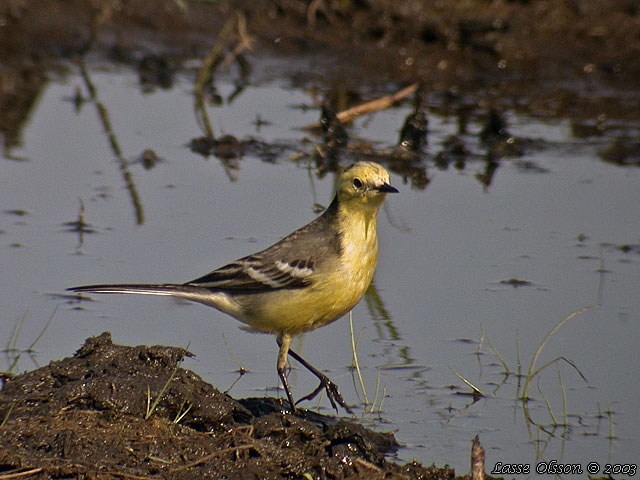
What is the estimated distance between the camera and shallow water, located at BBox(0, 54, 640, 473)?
624 centimetres

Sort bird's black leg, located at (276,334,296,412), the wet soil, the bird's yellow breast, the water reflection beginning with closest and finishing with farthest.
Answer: bird's black leg, located at (276,334,296,412) < the bird's yellow breast < the water reflection < the wet soil

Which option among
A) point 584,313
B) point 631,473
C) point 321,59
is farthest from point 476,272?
point 321,59

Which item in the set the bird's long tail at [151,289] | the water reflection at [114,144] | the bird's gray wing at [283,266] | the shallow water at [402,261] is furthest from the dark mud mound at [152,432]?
the water reflection at [114,144]

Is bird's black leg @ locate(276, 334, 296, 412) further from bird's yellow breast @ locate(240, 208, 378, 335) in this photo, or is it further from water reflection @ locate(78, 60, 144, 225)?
water reflection @ locate(78, 60, 144, 225)

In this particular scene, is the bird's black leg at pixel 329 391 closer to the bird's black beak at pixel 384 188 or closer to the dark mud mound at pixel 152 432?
the dark mud mound at pixel 152 432

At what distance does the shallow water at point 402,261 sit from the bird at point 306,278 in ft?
1.24

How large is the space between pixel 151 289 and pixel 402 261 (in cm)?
247

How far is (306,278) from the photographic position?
643cm

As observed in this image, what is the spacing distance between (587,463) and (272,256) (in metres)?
2.23

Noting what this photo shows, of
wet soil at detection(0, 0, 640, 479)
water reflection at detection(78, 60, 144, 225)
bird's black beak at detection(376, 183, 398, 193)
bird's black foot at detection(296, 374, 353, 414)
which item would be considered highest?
wet soil at detection(0, 0, 640, 479)

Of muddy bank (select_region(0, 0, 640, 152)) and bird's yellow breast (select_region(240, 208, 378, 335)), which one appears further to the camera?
muddy bank (select_region(0, 0, 640, 152))

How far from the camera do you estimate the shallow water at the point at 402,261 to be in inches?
246

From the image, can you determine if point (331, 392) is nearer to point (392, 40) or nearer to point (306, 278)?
point (306, 278)

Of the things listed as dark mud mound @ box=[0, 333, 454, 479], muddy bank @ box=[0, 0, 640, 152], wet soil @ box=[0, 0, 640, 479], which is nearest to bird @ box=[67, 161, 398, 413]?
dark mud mound @ box=[0, 333, 454, 479]
